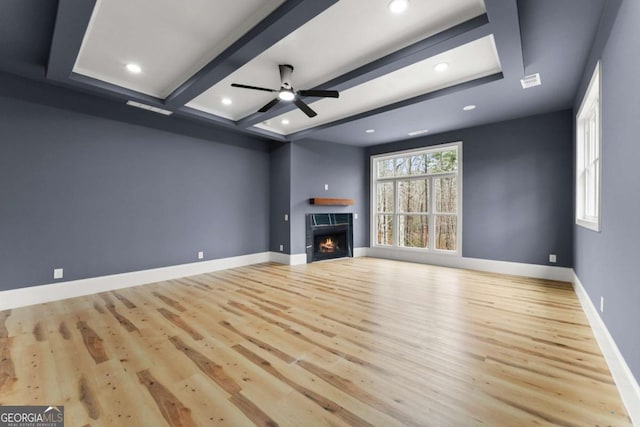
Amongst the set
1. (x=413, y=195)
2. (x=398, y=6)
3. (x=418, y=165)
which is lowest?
(x=413, y=195)

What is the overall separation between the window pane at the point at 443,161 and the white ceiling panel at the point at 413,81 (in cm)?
238

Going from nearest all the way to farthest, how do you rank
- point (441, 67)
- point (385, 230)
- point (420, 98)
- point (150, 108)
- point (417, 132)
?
1. point (441, 67)
2. point (420, 98)
3. point (150, 108)
4. point (417, 132)
5. point (385, 230)

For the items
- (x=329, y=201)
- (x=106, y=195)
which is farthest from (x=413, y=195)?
(x=106, y=195)

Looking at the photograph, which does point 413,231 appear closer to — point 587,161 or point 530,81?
point 587,161

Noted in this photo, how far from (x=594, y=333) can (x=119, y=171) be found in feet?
20.7

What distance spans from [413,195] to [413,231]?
87cm

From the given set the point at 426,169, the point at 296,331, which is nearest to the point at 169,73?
the point at 296,331

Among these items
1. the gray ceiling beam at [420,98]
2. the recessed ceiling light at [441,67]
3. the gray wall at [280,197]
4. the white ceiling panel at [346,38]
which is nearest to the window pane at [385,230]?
the gray wall at [280,197]

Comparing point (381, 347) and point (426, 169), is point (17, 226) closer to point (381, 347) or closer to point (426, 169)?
point (381, 347)

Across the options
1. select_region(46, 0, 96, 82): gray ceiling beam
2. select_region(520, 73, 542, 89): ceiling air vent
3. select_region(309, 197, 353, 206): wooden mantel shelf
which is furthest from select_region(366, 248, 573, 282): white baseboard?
select_region(46, 0, 96, 82): gray ceiling beam

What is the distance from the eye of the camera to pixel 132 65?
3.35 m

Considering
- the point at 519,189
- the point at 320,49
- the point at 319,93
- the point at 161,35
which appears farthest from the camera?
the point at 519,189

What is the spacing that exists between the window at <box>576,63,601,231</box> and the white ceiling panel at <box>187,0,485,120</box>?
191 cm

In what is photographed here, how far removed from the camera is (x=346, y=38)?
281cm
